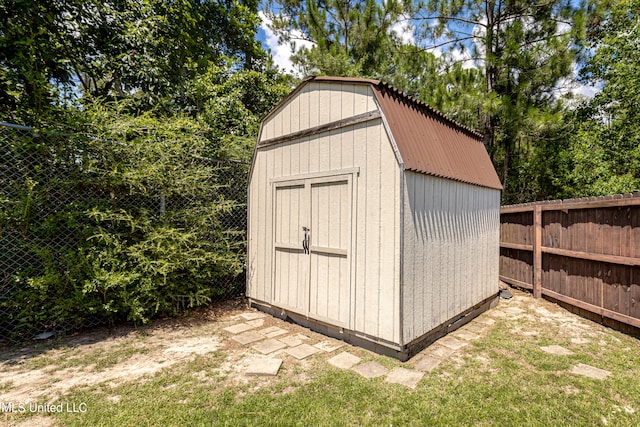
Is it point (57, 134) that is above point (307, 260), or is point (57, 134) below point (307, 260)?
A: above

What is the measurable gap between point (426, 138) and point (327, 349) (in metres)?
2.39

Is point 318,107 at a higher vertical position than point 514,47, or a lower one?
lower

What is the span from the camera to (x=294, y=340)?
11.0ft

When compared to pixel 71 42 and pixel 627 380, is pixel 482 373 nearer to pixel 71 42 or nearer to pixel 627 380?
pixel 627 380

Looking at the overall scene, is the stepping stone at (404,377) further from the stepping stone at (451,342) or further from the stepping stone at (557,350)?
the stepping stone at (557,350)

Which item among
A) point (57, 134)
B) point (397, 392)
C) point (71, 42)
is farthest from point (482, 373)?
point (71, 42)

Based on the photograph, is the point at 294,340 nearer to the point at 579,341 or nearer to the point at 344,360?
the point at 344,360

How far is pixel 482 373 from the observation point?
260 centimetres

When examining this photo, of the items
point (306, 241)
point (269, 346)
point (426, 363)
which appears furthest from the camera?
point (306, 241)

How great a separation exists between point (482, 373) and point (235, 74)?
25.0ft

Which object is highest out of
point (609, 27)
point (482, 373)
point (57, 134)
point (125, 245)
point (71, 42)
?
point (609, 27)

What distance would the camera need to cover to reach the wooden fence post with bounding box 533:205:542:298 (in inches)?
192

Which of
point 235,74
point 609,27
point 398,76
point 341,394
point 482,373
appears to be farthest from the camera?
point 398,76

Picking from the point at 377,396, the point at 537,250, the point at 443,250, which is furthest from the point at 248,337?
the point at 537,250
